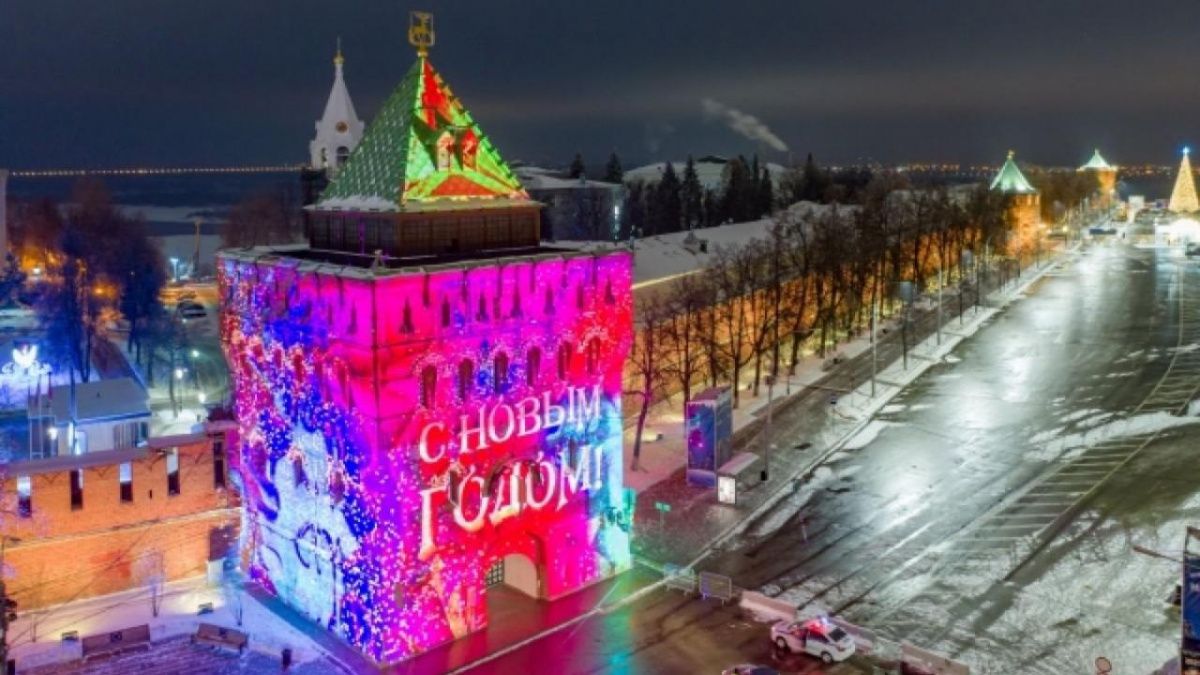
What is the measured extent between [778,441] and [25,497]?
1186 inches

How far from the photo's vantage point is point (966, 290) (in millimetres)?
90875

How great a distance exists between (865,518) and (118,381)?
Answer: 30316mm

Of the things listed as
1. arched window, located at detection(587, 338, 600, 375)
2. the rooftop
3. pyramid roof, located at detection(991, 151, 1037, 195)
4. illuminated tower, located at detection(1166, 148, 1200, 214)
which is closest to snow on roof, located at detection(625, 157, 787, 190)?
pyramid roof, located at detection(991, 151, 1037, 195)

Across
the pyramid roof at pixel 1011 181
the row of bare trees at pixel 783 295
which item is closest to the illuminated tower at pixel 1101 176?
the pyramid roof at pixel 1011 181

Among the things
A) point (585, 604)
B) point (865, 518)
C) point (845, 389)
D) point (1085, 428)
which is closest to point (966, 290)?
point (845, 389)

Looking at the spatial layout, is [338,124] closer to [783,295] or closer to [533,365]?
[783,295]

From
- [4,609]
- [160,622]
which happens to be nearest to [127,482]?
[160,622]

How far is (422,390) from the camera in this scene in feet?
93.4

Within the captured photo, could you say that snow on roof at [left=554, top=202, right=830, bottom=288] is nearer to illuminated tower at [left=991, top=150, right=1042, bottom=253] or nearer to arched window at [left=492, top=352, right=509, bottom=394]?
arched window at [left=492, top=352, right=509, bottom=394]

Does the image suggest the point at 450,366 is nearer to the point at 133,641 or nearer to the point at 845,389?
the point at 133,641

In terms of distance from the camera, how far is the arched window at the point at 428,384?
28.5 metres

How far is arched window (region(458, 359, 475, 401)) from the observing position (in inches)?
1152

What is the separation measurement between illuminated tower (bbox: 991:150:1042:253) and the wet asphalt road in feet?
173

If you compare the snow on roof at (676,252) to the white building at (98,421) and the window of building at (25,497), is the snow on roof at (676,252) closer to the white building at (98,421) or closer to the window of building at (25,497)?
the white building at (98,421)
